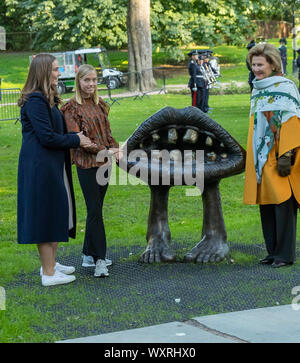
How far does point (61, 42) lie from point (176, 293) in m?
39.8

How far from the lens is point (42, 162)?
18.2 feet

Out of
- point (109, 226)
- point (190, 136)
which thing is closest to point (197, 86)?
point (109, 226)

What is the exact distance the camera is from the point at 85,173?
19.4 ft

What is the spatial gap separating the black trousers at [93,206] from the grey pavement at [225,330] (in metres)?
1.64

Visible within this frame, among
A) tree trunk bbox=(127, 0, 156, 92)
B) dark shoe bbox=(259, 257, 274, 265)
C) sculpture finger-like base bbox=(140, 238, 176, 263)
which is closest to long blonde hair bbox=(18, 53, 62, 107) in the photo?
sculpture finger-like base bbox=(140, 238, 176, 263)

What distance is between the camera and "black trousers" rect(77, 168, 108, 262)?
592 centimetres

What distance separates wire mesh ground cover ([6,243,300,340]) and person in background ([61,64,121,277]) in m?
0.33

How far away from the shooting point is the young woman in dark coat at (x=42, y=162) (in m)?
5.49

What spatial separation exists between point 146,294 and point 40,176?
1.20 m

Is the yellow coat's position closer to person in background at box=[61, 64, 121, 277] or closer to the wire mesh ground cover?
the wire mesh ground cover

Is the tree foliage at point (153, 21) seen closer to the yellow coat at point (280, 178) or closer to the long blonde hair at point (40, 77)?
the yellow coat at point (280, 178)

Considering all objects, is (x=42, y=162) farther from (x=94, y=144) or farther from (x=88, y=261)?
(x=88, y=261)

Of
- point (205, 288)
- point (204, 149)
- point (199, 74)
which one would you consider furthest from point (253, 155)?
point (199, 74)

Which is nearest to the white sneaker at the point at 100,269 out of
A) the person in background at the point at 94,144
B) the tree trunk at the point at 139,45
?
the person in background at the point at 94,144
